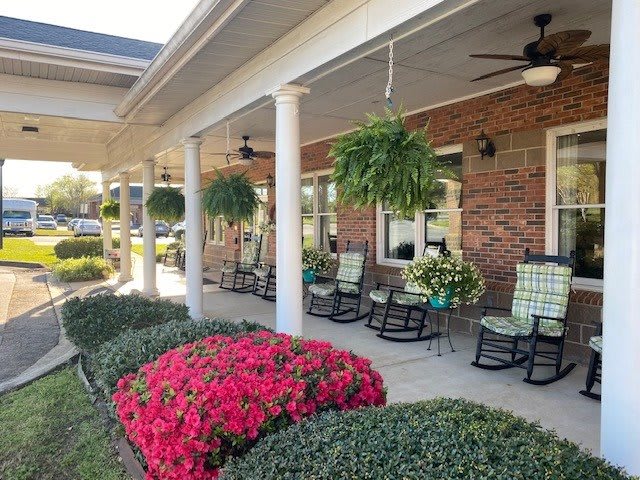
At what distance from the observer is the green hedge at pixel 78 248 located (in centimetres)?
1506

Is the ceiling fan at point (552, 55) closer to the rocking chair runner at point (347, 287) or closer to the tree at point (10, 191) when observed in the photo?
the rocking chair runner at point (347, 287)

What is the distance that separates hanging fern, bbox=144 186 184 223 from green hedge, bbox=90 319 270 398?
4432 mm

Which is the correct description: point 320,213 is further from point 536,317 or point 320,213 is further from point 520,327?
point 536,317

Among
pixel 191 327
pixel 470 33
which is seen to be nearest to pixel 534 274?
pixel 470 33

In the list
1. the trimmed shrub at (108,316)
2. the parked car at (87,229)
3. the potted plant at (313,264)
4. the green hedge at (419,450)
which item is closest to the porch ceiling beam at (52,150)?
the potted plant at (313,264)

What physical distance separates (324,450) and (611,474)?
3.19 feet

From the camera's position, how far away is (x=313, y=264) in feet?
24.9

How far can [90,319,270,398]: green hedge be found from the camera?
309cm

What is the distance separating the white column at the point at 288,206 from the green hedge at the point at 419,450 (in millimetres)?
2253

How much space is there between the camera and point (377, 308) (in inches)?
285

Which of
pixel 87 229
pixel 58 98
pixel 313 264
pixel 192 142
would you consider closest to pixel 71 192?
pixel 87 229

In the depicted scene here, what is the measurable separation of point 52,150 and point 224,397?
11.0 m

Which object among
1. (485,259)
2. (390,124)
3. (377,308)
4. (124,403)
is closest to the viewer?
Answer: (124,403)

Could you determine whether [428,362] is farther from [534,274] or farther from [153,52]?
[153,52]
